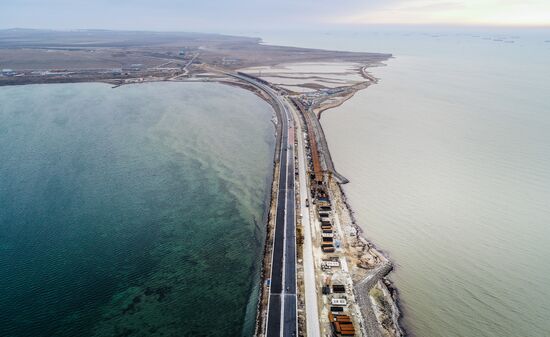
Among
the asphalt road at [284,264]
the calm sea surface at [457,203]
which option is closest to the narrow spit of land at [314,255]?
Answer: the asphalt road at [284,264]

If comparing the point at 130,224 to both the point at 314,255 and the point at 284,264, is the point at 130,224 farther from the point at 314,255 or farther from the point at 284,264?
the point at 314,255

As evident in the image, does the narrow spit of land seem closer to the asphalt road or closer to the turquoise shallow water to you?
the asphalt road

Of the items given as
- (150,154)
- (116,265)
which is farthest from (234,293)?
(150,154)

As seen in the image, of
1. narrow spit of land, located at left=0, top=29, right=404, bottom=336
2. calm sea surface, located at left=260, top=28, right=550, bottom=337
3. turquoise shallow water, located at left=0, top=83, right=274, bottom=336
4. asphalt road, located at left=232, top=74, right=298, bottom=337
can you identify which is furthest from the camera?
calm sea surface, located at left=260, top=28, right=550, bottom=337

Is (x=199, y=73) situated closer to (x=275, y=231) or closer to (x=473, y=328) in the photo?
(x=275, y=231)

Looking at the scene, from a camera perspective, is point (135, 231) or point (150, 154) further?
point (150, 154)

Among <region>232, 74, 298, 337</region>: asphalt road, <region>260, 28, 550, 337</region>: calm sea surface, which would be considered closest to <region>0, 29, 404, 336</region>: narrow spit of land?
<region>232, 74, 298, 337</region>: asphalt road
